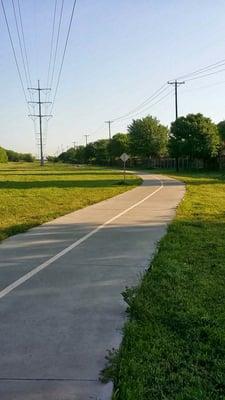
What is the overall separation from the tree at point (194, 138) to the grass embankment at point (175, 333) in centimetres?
6486

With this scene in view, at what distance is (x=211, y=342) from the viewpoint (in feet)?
17.6

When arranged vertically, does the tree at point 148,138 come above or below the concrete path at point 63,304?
above

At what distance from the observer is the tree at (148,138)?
104562mm

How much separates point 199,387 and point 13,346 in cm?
178

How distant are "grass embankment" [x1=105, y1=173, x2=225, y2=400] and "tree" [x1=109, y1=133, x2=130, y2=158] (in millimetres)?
112780

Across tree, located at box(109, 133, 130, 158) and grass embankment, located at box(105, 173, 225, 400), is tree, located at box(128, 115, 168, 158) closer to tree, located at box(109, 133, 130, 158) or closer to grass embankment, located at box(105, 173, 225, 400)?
tree, located at box(109, 133, 130, 158)

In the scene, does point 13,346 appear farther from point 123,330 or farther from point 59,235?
point 59,235

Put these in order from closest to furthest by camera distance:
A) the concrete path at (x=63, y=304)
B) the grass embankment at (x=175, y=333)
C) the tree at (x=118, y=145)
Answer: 1. the grass embankment at (x=175, y=333)
2. the concrete path at (x=63, y=304)
3. the tree at (x=118, y=145)

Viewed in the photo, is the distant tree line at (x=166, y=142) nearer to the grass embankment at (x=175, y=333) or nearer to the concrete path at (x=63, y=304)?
the concrete path at (x=63, y=304)

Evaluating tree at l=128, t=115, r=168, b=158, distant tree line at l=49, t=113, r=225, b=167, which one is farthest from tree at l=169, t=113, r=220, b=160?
tree at l=128, t=115, r=168, b=158

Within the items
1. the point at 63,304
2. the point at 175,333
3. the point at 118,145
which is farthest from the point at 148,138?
the point at 175,333

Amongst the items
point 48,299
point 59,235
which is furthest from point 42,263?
point 59,235

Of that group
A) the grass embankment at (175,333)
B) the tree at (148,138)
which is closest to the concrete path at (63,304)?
the grass embankment at (175,333)

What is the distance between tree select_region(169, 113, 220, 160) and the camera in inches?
2901
